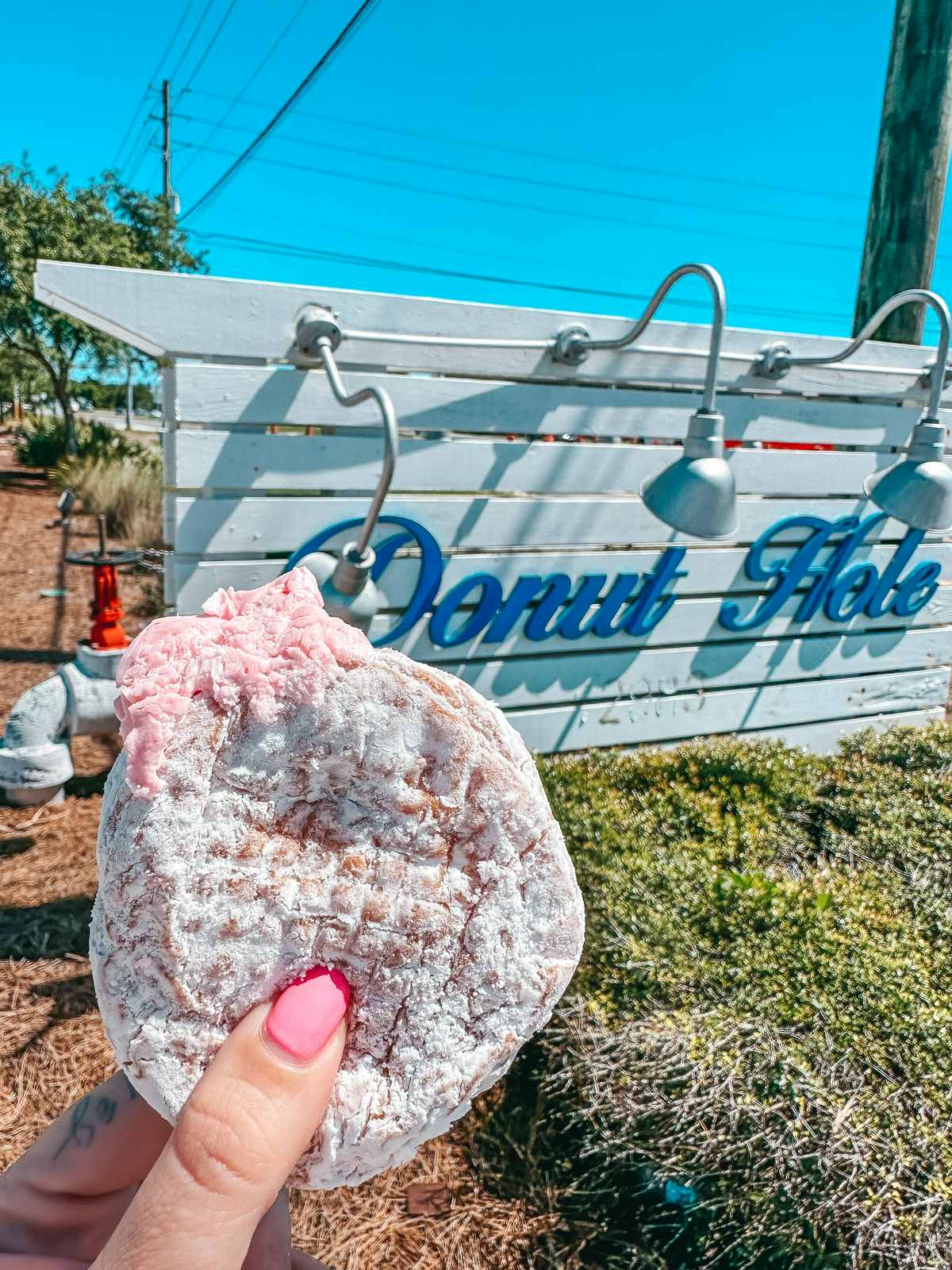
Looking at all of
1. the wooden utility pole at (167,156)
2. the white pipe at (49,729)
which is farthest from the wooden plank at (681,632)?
the wooden utility pole at (167,156)

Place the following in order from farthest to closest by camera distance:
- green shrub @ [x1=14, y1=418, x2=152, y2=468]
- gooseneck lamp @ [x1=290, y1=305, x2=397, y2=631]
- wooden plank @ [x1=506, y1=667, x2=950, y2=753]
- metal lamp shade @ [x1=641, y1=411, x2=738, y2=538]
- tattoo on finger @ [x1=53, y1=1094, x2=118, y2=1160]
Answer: green shrub @ [x1=14, y1=418, x2=152, y2=468], wooden plank @ [x1=506, y1=667, x2=950, y2=753], metal lamp shade @ [x1=641, y1=411, x2=738, y2=538], gooseneck lamp @ [x1=290, y1=305, x2=397, y2=631], tattoo on finger @ [x1=53, y1=1094, x2=118, y2=1160]

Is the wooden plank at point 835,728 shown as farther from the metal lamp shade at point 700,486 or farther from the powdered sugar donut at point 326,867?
the powdered sugar donut at point 326,867

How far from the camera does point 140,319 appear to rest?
114 inches

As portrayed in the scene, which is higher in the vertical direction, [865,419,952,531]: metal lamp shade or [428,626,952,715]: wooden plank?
[865,419,952,531]: metal lamp shade

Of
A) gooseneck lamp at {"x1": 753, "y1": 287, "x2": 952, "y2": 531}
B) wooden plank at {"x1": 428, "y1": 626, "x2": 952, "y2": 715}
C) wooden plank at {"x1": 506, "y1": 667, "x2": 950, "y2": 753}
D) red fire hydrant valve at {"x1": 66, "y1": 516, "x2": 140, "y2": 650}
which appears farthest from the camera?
red fire hydrant valve at {"x1": 66, "y1": 516, "x2": 140, "y2": 650}

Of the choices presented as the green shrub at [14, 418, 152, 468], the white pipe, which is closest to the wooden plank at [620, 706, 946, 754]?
the white pipe

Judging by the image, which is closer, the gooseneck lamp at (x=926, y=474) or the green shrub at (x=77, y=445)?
the gooseneck lamp at (x=926, y=474)

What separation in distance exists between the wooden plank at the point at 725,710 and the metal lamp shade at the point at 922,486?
1.54 m

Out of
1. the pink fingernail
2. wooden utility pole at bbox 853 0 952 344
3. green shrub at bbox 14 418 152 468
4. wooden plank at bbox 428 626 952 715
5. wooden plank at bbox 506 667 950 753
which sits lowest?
green shrub at bbox 14 418 152 468

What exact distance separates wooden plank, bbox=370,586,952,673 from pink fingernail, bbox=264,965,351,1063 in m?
2.56

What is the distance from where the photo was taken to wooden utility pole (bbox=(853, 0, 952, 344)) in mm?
4277

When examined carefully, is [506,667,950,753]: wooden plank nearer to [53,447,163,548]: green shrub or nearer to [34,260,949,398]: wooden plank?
[34,260,949,398]: wooden plank

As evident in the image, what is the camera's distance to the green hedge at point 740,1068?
191cm

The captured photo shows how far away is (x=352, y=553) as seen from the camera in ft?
9.30
